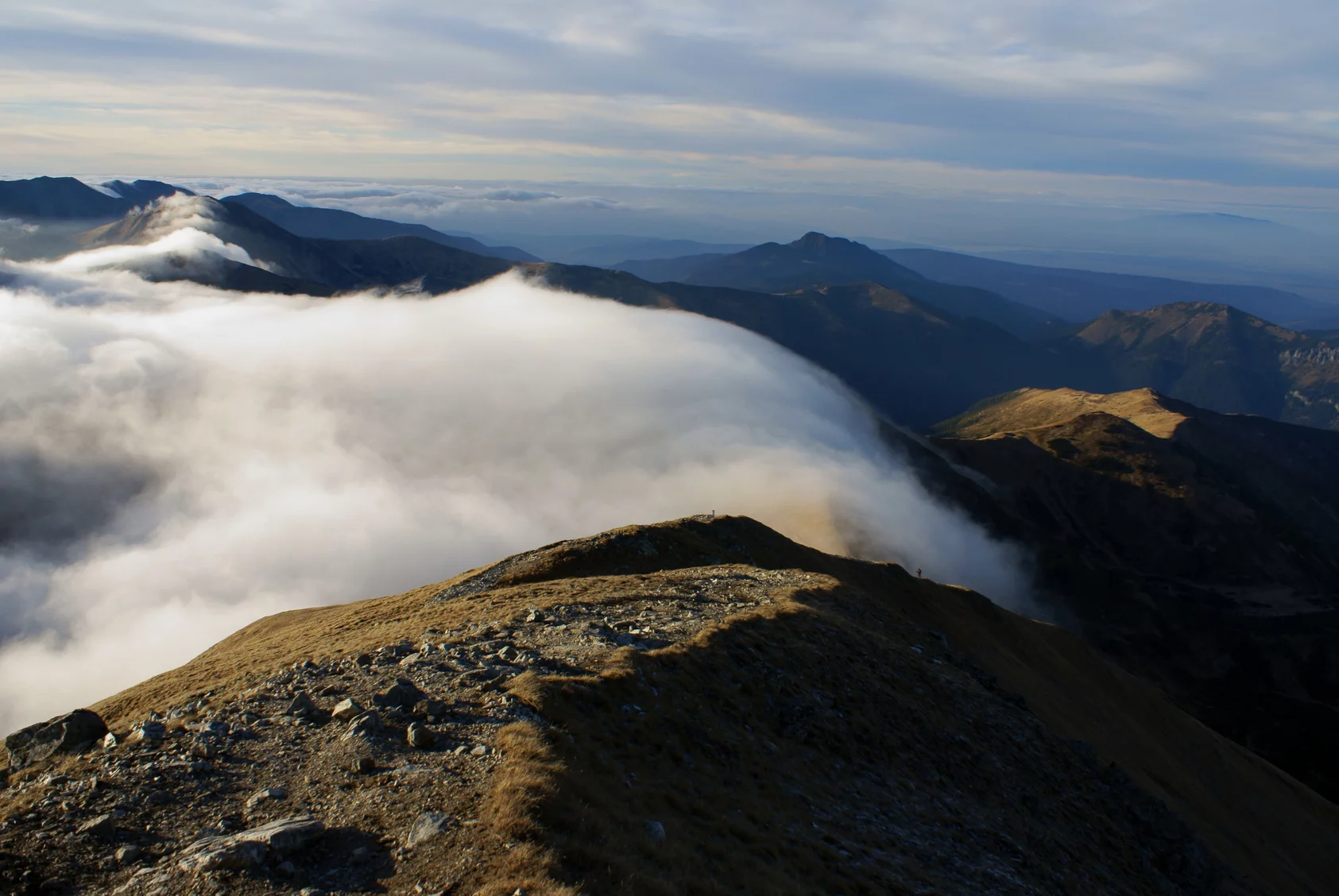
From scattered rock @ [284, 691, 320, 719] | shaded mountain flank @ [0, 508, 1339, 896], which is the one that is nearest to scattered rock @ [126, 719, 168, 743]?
shaded mountain flank @ [0, 508, 1339, 896]

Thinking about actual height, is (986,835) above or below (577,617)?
below

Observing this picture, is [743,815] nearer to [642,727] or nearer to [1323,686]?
[642,727]

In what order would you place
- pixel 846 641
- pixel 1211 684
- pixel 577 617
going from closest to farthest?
pixel 577 617
pixel 846 641
pixel 1211 684

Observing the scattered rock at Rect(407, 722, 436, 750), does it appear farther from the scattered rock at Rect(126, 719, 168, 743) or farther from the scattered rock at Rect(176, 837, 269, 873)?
the scattered rock at Rect(126, 719, 168, 743)

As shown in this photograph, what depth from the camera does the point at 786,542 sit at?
72.8m

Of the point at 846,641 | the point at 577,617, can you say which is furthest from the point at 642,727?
the point at 846,641

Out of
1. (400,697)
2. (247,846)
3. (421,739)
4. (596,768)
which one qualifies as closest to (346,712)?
(400,697)

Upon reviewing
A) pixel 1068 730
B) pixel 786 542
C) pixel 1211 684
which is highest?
pixel 786 542

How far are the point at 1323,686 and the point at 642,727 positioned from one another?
255 metres

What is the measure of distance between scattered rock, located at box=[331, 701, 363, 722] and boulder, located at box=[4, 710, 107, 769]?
20.1 ft

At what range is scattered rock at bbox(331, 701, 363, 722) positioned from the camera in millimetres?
21516

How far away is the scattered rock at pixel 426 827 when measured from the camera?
1564cm

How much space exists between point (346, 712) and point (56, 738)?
755cm

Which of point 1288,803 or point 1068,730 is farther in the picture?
point 1288,803
